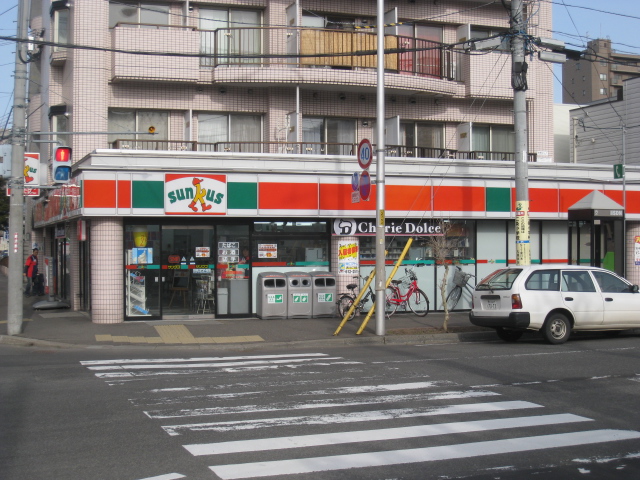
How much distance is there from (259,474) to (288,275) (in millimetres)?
12972

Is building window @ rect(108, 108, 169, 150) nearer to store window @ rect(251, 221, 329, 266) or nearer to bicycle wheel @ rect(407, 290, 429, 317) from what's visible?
store window @ rect(251, 221, 329, 266)

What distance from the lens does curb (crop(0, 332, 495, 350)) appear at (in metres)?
15.4

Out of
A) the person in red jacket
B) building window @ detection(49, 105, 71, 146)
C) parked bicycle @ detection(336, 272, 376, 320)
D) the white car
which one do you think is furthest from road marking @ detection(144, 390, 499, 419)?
the person in red jacket

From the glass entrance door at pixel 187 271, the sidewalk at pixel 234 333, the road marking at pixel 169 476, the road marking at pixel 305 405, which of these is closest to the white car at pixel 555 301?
the sidewalk at pixel 234 333

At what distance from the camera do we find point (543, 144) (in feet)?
81.4

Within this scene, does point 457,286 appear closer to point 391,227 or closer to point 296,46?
point 391,227

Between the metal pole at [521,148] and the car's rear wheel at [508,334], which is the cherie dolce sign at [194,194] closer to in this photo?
the metal pole at [521,148]

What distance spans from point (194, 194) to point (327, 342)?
18.5ft

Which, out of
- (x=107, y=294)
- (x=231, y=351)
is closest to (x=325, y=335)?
(x=231, y=351)

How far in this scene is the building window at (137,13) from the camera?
2186cm

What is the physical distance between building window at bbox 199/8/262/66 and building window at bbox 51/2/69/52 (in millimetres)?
4648

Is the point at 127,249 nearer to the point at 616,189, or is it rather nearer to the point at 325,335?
the point at 325,335

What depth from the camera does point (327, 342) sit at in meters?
15.9

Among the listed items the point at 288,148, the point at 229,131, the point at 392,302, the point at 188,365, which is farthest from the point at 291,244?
the point at 188,365
